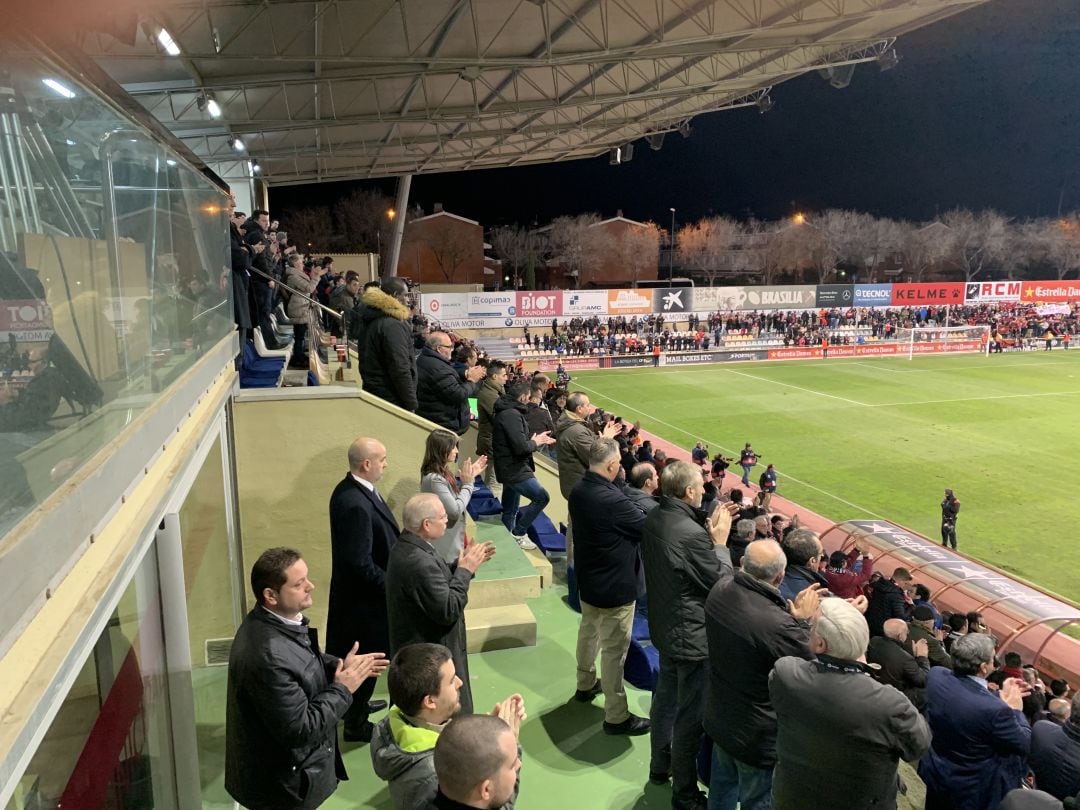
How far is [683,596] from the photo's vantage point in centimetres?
385

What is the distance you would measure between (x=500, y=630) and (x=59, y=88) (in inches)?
188

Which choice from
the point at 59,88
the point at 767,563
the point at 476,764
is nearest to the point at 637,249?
the point at 767,563

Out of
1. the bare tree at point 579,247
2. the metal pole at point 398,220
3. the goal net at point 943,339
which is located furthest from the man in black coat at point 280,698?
the bare tree at point 579,247

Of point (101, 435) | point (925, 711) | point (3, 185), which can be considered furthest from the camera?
point (925, 711)

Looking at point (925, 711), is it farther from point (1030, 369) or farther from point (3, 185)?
point (1030, 369)

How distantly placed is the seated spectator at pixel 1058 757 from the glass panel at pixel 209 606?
4.07 m

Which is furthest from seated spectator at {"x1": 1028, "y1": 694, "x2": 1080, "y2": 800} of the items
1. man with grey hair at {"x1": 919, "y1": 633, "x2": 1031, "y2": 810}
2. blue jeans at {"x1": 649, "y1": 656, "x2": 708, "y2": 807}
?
blue jeans at {"x1": 649, "y1": 656, "x2": 708, "y2": 807}

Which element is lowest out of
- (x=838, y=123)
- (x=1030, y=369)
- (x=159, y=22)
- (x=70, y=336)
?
(x=1030, y=369)

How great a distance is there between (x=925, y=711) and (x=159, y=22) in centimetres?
1229

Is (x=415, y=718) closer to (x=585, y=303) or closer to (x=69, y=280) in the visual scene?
(x=69, y=280)

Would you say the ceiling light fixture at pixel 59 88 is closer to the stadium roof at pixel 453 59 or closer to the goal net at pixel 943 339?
the stadium roof at pixel 453 59

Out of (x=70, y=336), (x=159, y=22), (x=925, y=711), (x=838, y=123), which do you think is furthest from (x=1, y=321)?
(x=838, y=123)

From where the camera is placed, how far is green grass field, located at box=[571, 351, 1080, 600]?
15.8m

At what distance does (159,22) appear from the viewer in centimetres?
1069
